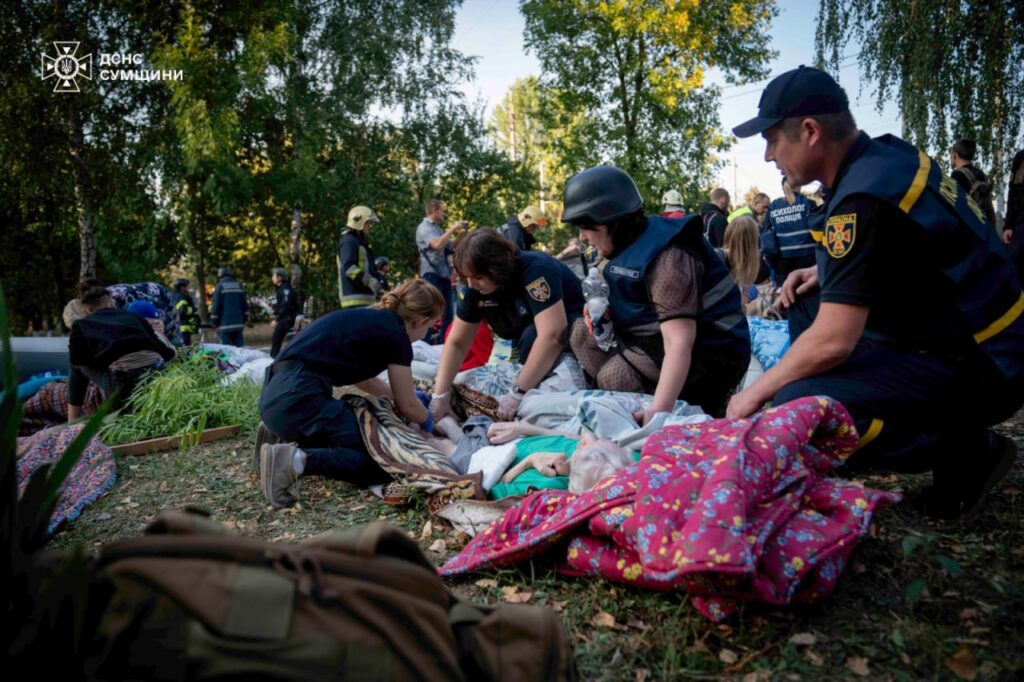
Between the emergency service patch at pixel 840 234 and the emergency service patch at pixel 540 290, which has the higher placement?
the emergency service patch at pixel 840 234

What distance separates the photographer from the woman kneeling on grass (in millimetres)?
3480

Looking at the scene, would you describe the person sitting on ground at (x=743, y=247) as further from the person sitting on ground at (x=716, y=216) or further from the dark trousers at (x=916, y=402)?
the dark trousers at (x=916, y=402)

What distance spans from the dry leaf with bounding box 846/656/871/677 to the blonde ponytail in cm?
277

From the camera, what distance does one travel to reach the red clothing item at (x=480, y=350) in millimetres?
5180

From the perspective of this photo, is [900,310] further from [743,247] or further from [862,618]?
[743,247]

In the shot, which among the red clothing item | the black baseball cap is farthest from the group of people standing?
the red clothing item

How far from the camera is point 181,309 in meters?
11.1

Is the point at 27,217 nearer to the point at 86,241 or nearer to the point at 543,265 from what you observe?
the point at 86,241

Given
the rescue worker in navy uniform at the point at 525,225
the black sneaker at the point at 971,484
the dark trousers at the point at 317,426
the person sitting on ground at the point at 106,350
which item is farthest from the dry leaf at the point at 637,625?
the rescue worker in navy uniform at the point at 525,225

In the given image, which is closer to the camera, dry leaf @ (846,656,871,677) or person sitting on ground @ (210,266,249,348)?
Result: dry leaf @ (846,656,871,677)

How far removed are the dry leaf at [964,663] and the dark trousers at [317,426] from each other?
8.58 ft

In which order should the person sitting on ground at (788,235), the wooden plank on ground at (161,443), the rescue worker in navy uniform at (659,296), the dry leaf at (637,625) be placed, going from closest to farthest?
the dry leaf at (637,625), the rescue worker in navy uniform at (659,296), the person sitting on ground at (788,235), the wooden plank on ground at (161,443)

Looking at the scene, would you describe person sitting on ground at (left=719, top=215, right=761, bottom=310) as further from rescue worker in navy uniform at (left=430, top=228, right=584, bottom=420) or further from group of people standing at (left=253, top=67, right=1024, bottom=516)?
rescue worker in navy uniform at (left=430, top=228, right=584, bottom=420)

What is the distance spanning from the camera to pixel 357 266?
8.25 meters
